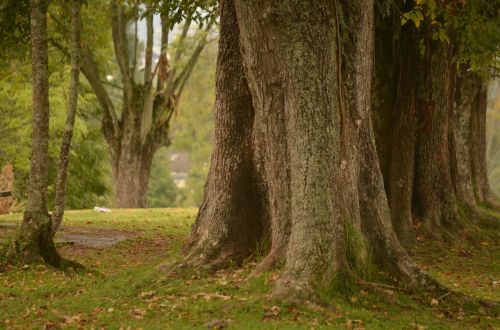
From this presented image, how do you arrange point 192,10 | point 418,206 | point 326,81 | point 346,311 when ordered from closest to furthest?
point 346,311 → point 326,81 → point 192,10 → point 418,206

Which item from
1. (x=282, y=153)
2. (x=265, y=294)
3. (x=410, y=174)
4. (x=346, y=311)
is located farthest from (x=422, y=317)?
(x=410, y=174)

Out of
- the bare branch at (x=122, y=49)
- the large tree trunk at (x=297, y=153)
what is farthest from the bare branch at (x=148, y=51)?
the large tree trunk at (x=297, y=153)

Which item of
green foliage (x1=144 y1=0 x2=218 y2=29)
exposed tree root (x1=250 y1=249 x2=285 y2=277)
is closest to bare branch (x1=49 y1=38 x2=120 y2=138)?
green foliage (x1=144 y1=0 x2=218 y2=29)

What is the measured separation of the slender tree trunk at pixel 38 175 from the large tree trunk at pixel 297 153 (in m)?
2.08

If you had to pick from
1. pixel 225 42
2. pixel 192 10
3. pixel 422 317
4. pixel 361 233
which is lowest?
pixel 422 317

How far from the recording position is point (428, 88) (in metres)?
13.6

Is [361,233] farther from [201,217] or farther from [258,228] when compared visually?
[201,217]

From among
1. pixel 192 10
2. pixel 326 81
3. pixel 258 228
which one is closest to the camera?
pixel 326 81

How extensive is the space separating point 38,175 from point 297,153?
4150 millimetres

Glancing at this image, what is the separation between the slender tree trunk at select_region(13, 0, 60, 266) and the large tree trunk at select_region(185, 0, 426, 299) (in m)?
2.08

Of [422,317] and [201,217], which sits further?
[201,217]

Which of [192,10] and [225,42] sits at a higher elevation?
[192,10]

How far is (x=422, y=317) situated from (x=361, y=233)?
1.28 m

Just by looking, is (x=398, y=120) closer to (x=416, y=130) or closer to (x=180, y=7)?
(x=416, y=130)
